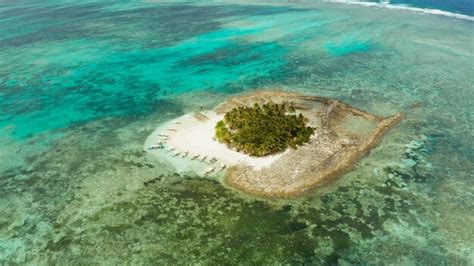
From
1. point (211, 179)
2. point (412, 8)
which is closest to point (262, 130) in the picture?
point (211, 179)

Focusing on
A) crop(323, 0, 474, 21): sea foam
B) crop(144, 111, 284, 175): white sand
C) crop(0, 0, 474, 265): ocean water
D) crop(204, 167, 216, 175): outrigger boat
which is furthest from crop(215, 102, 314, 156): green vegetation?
crop(323, 0, 474, 21): sea foam

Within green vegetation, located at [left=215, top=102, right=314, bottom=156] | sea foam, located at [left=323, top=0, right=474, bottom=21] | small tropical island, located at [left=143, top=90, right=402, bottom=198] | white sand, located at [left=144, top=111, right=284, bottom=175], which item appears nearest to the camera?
small tropical island, located at [left=143, top=90, right=402, bottom=198]

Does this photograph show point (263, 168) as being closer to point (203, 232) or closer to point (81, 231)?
point (203, 232)

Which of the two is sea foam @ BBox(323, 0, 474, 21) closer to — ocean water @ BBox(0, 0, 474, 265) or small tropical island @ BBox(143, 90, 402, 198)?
ocean water @ BBox(0, 0, 474, 265)

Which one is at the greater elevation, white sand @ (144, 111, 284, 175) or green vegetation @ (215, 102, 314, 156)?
green vegetation @ (215, 102, 314, 156)

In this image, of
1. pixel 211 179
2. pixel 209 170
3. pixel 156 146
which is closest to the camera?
pixel 211 179

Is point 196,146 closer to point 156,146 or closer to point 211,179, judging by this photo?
point 156,146

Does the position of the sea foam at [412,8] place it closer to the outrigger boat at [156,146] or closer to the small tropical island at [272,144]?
the small tropical island at [272,144]

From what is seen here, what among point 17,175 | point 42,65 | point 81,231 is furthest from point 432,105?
point 42,65

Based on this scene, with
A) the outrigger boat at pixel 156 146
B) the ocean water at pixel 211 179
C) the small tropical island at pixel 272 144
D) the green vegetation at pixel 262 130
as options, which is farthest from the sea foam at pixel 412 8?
the outrigger boat at pixel 156 146
